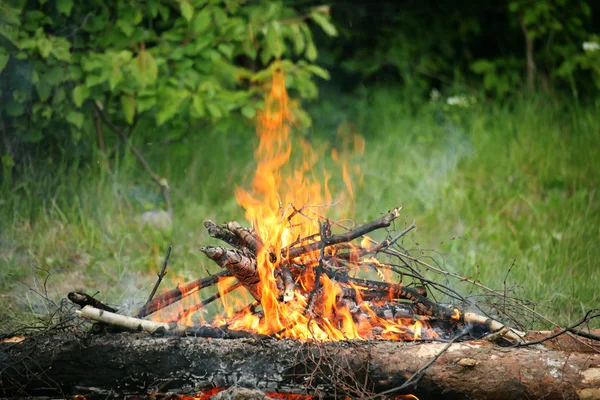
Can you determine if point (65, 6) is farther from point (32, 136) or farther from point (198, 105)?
point (198, 105)

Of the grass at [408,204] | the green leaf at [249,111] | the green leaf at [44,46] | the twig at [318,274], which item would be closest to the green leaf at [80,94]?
the green leaf at [44,46]

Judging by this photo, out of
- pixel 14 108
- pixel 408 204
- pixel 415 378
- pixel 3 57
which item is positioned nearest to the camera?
pixel 415 378

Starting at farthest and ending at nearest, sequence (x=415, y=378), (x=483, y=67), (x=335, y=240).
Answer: (x=483, y=67) < (x=335, y=240) < (x=415, y=378)

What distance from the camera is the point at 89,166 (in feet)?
18.4

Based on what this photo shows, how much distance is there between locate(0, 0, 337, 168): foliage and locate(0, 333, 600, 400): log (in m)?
2.57

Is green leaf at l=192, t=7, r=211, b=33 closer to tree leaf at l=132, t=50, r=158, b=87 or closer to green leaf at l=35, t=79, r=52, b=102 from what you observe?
tree leaf at l=132, t=50, r=158, b=87

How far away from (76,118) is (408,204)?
8.93ft

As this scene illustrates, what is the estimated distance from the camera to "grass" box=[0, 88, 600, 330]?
4684mm

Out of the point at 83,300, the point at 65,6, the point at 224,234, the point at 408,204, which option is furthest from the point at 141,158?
the point at 83,300

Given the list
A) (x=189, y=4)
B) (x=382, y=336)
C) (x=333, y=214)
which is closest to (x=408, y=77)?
(x=333, y=214)

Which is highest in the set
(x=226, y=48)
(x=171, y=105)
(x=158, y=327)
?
(x=226, y=48)

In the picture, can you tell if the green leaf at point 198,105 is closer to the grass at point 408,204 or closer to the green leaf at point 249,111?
the green leaf at point 249,111

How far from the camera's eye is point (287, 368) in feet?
9.20

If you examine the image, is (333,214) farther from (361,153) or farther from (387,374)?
(387,374)
